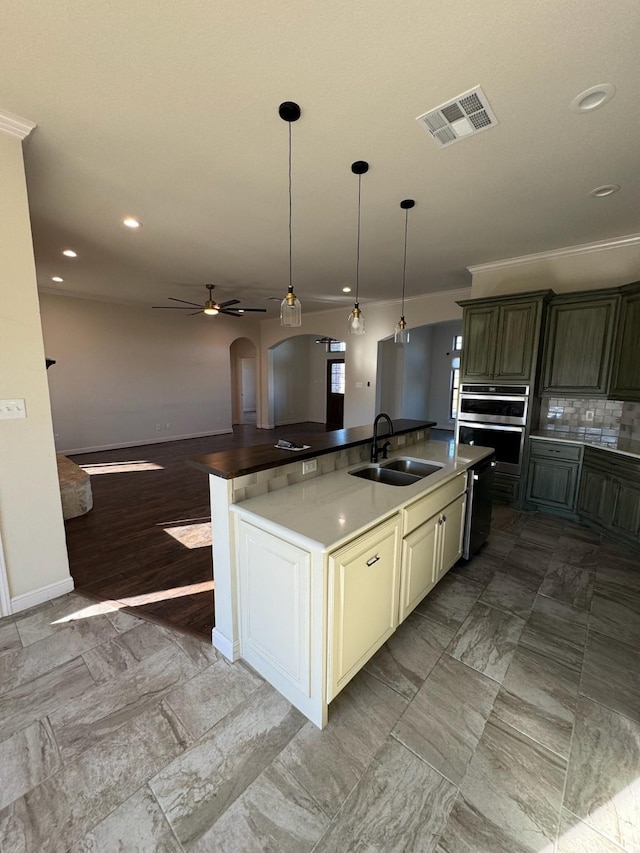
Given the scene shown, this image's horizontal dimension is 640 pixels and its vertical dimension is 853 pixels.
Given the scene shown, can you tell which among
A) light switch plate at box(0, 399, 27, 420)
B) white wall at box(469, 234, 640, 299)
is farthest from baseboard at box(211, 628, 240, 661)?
white wall at box(469, 234, 640, 299)

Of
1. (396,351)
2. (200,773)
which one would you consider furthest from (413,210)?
(396,351)

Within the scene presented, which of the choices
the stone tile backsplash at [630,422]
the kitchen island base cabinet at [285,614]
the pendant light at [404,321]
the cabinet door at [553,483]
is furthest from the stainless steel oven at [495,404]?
the kitchen island base cabinet at [285,614]

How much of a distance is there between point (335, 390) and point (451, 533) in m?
8.70

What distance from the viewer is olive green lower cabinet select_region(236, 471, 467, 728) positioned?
1.50 meters

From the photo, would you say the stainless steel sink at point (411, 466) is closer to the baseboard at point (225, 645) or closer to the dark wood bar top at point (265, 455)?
the dark wood bar top at point (265, 455)

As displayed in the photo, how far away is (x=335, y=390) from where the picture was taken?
36.2 feet

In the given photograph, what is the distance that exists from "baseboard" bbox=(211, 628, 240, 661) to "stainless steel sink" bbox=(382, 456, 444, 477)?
5.01ft

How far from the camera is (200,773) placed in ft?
4.60

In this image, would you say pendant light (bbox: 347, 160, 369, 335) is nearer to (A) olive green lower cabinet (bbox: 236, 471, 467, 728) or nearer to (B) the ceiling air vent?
(B) the ceiling air vent

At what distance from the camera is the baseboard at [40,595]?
2324 millimetres

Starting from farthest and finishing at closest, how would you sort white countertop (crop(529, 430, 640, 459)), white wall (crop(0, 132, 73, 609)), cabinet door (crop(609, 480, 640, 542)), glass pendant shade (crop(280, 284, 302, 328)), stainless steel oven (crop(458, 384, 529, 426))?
stainless steel oven (crop(458, 384, 529, 426))
white countertop (crop(529, 430, 640, 459))
cabinet door (crop(609, 480, 640, 542))
glass pendant shade (crop(280, 284, 302, 328))
white wall (crop(0, 132, 73, 609))

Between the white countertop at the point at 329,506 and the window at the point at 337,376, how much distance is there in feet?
28.1

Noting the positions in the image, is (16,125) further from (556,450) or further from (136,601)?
(556,450)

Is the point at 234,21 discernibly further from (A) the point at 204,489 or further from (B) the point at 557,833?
(A) the point at 204,489
